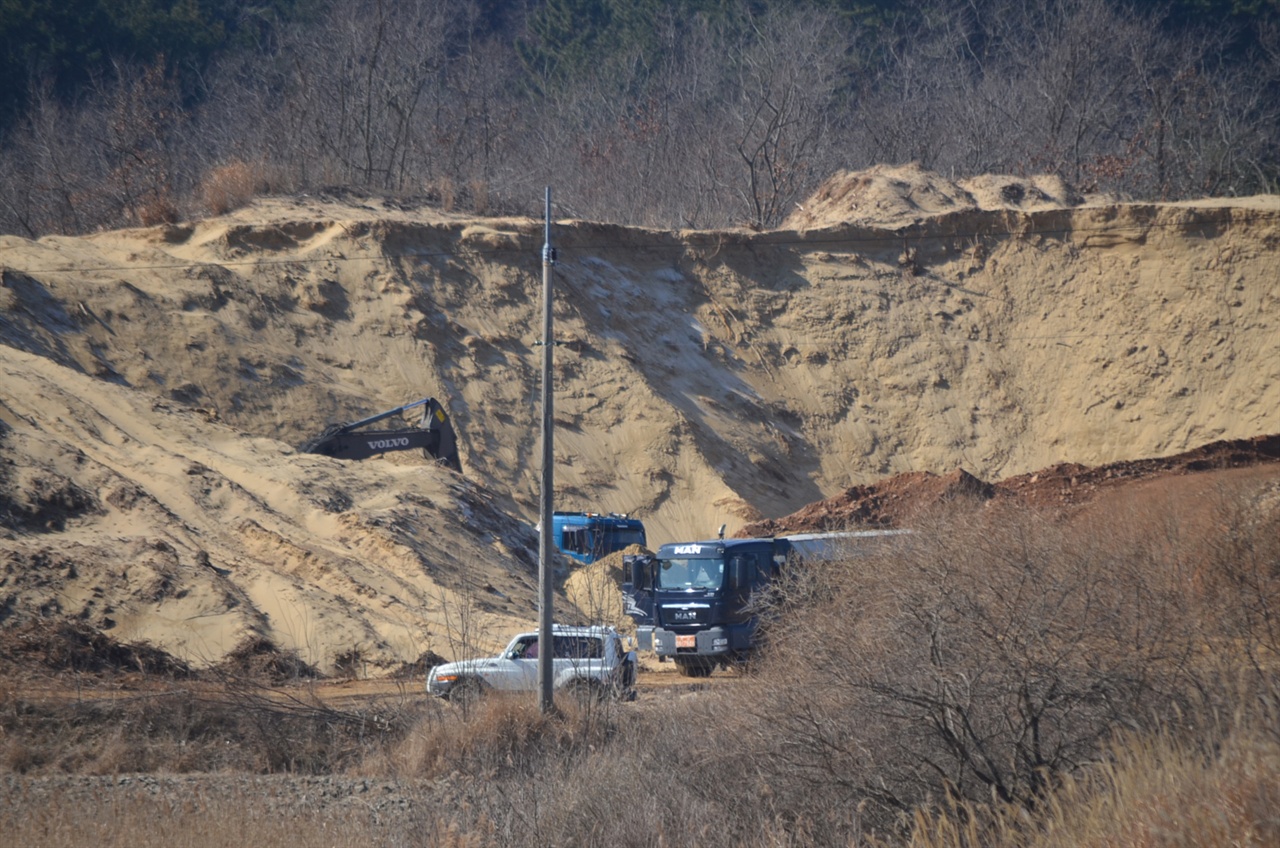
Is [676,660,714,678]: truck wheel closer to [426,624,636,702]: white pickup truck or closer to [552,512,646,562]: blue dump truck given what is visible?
[426,624,636,702]: white pickup truck

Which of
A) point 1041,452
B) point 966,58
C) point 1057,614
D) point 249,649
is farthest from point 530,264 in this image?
point 966,58

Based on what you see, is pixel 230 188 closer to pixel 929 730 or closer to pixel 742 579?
pixel 742 579

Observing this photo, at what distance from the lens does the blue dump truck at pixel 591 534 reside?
88.1 ft

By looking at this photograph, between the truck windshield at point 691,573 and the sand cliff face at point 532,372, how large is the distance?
8.55 feet

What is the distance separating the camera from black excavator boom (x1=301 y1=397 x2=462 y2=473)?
2577 cm

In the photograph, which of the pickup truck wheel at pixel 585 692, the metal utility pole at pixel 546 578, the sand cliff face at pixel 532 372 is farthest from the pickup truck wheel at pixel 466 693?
the sand cliff face at pixel 532 372

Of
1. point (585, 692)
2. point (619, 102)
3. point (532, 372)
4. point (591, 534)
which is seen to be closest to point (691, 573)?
point (585, 692)

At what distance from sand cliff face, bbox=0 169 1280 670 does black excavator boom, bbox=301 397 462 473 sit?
3.59 feet

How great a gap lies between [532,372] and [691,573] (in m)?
15.4

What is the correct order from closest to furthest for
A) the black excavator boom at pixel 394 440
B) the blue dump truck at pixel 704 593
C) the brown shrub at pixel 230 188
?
1. the blue dump truck at pixel 704 593
2. the black excavator boom at pixel 394 440
3. the brown shrub at pixel 230 188

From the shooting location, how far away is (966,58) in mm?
71188

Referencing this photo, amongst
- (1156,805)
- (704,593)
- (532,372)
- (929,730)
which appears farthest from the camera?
(532,372)

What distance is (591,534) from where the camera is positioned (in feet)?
88.5

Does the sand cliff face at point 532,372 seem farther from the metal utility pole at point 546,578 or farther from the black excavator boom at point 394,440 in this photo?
the metal utility pole at point 546,578
